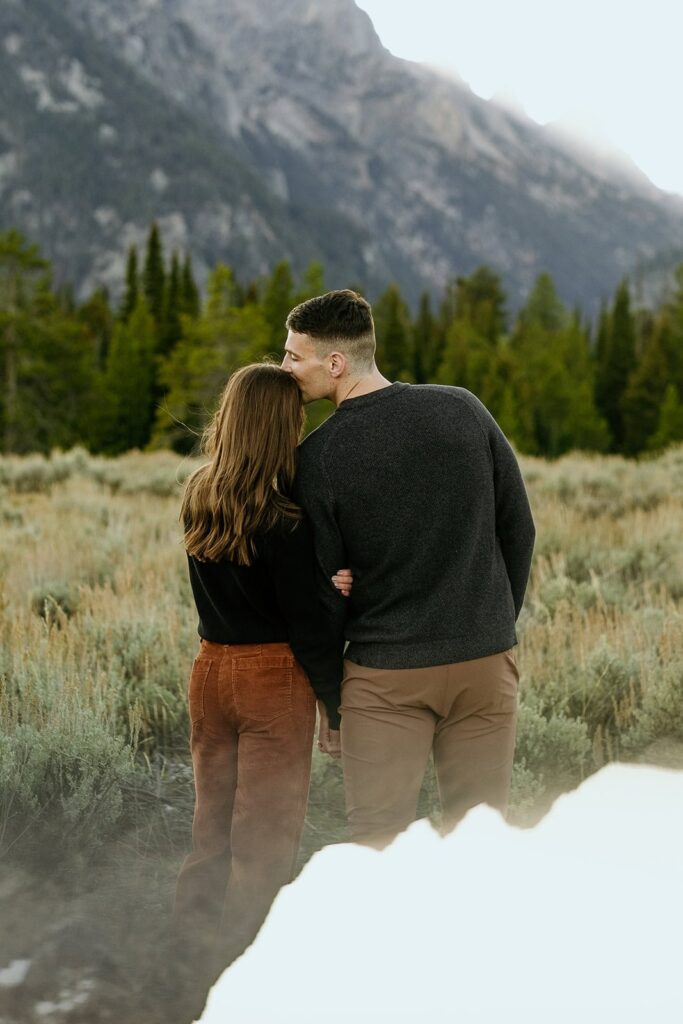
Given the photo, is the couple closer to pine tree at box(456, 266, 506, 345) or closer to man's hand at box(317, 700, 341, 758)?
man's hand at box(317, 700, 341, 758)

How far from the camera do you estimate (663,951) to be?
99.3 inches

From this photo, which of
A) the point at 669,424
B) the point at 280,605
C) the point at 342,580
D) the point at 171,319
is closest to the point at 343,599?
the point at 342,580

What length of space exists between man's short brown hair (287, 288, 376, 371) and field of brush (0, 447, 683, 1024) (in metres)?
1.17

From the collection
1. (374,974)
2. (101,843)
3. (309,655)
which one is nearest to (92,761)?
(101,843)

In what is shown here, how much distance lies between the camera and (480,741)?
2.86m

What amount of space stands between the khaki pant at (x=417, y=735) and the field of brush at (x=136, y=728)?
2.96 feet

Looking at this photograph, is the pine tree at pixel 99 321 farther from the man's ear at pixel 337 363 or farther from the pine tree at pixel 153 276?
the man's ear at pixel 337 363

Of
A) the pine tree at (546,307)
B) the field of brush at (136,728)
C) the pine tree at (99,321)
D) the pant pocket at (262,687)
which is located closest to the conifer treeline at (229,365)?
the pine tree at (99,321)

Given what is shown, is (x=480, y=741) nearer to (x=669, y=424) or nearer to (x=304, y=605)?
(x=304, y=605)

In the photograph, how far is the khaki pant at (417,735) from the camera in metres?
2.76

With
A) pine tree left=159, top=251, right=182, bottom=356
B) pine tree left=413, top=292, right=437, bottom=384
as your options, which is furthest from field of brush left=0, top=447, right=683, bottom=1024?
pine tree left=413, top=292, right=437, bottom=384

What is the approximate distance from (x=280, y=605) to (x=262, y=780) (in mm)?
526

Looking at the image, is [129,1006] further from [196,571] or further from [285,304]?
[285,304]

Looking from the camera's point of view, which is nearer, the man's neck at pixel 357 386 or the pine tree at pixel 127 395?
the man's neck at pixel 357 386
